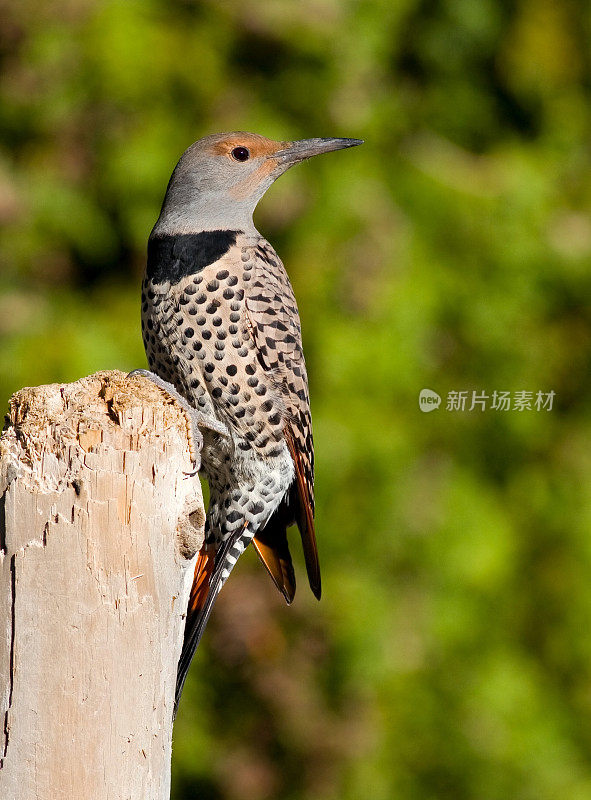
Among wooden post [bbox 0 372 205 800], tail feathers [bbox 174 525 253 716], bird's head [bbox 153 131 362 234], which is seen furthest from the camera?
bird's head [bbox 153 131 362 234]

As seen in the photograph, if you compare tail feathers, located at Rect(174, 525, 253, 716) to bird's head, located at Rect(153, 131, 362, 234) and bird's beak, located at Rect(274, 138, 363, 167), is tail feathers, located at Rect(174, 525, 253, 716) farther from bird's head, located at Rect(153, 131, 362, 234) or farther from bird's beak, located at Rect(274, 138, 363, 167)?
bird's beak, located at Rect(274, 138, 363, 167)

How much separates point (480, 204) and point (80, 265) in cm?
208

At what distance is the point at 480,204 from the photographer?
205 inches

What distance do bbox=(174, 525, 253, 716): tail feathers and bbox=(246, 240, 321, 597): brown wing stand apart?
0.36 ft

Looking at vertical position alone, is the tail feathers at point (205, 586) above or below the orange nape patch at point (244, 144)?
below

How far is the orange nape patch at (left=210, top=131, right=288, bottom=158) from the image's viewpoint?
3176mm

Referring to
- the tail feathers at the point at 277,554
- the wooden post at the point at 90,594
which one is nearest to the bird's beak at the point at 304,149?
the tail feathers at the point at 277,554

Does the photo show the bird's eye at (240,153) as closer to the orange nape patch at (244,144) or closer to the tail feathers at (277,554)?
the orange nape patch at (244,144)

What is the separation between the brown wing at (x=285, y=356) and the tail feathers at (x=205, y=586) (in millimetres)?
110

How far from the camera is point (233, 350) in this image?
3035 millimetres

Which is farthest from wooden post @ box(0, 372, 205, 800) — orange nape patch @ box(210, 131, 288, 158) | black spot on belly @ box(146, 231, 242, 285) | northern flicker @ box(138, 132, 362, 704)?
orange nape patch @ box(210, 131, 288, 158)

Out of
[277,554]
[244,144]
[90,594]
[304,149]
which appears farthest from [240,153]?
[90,594]

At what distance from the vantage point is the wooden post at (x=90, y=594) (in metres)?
1.85

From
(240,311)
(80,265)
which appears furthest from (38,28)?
(240,311)
